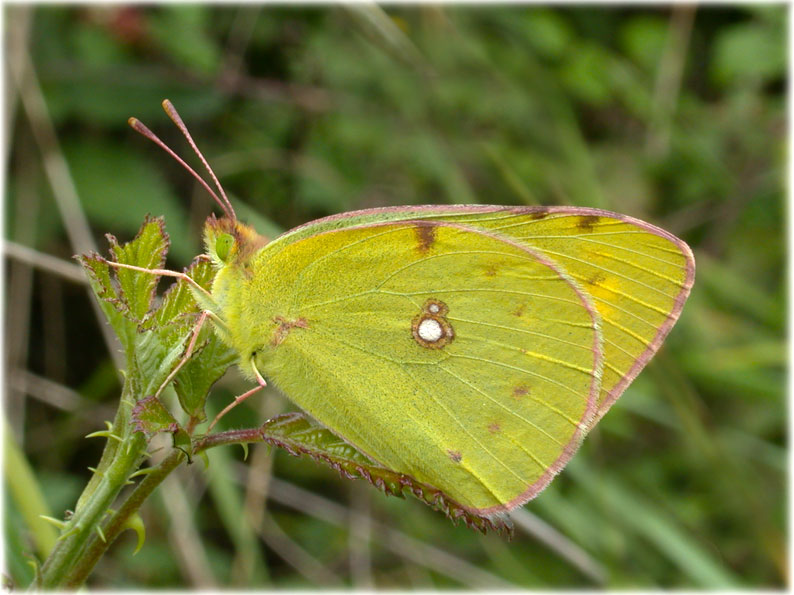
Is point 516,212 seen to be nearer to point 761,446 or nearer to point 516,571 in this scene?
point 516,571

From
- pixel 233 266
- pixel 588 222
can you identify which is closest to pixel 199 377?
pixel 233 266

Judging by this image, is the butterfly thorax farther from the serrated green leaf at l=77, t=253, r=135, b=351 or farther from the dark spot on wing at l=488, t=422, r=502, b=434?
the dark spot on wing at l=488, t=422, r=502, b=434

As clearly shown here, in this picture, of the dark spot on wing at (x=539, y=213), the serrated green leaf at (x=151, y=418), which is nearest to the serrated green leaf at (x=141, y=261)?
the serrated green leaf at (x=151, y=418)

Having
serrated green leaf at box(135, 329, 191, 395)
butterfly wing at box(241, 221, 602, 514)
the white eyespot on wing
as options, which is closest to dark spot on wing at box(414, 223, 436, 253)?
butterfly wing at box(241, 221, 602, 514)

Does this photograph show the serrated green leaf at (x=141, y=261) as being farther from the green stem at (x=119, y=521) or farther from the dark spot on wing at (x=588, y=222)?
the dark spot on wing at (x=588, y=222)

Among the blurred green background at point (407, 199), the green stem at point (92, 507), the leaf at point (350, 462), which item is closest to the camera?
the green stem at point (92, 507)

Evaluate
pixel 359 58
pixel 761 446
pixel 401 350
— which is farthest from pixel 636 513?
pixel 359 58

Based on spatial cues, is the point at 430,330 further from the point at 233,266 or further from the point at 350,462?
the point at 350,462
